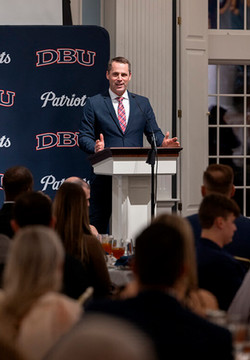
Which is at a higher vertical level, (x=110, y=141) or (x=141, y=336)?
(x=110, y=141)

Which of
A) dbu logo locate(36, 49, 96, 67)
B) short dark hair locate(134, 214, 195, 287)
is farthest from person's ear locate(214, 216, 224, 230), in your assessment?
dbu logo locate(36, 49, 96, 67)

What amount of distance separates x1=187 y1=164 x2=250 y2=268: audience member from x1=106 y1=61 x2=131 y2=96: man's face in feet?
6.52

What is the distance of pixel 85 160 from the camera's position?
253 inches

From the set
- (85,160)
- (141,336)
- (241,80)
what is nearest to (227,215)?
(141,336)

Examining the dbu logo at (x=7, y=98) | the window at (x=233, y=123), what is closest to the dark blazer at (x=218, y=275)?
the dbu logo at (x=7, y=98)

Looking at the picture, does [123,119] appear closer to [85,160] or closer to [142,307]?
[85,160]

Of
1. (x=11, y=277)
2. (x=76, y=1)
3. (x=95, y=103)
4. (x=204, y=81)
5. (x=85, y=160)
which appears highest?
(x=76, y=1)

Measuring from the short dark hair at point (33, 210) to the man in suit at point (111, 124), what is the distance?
3022mm

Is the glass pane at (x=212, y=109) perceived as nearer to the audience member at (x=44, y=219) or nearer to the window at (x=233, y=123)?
the window at (x=233, y=123)

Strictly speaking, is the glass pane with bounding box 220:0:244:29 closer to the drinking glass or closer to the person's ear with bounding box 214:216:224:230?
the drinking glass

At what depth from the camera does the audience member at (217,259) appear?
2732 mm

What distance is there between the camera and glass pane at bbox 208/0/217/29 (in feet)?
26.7

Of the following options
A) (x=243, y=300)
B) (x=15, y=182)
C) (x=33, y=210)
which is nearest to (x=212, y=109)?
(x=15, y=182)

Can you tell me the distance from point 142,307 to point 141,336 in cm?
66
